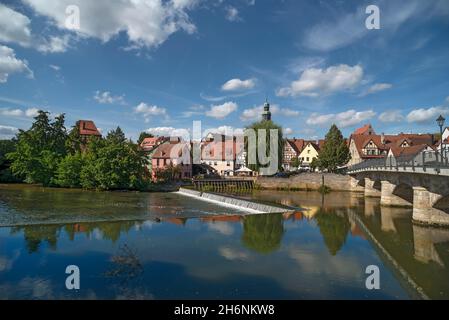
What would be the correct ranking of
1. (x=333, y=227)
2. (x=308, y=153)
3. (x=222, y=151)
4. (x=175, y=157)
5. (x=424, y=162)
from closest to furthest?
(x=424, y=162) < (x=333, y=227) < (x=175, y=157) < (x=222, y=151) < (x=308, y=153)

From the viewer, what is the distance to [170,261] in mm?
17703

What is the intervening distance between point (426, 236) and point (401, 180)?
11.3m

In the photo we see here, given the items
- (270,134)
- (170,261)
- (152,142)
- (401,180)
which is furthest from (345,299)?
(152,142)

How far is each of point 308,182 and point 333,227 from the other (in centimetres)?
3866

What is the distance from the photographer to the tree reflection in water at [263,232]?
71.3ft

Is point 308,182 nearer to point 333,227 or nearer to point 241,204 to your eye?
point 241,204

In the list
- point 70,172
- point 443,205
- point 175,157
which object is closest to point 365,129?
point 175,157

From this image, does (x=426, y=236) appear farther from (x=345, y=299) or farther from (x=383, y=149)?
(x=383, y=149)

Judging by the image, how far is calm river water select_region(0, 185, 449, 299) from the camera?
13938 millimetres

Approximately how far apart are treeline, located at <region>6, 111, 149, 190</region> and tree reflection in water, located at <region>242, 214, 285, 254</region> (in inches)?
1222

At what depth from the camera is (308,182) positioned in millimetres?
67250

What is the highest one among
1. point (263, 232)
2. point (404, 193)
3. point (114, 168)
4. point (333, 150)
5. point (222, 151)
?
point (222, 151)

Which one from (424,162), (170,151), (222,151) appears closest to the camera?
(424,162)

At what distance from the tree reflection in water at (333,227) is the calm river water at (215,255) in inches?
4.5
